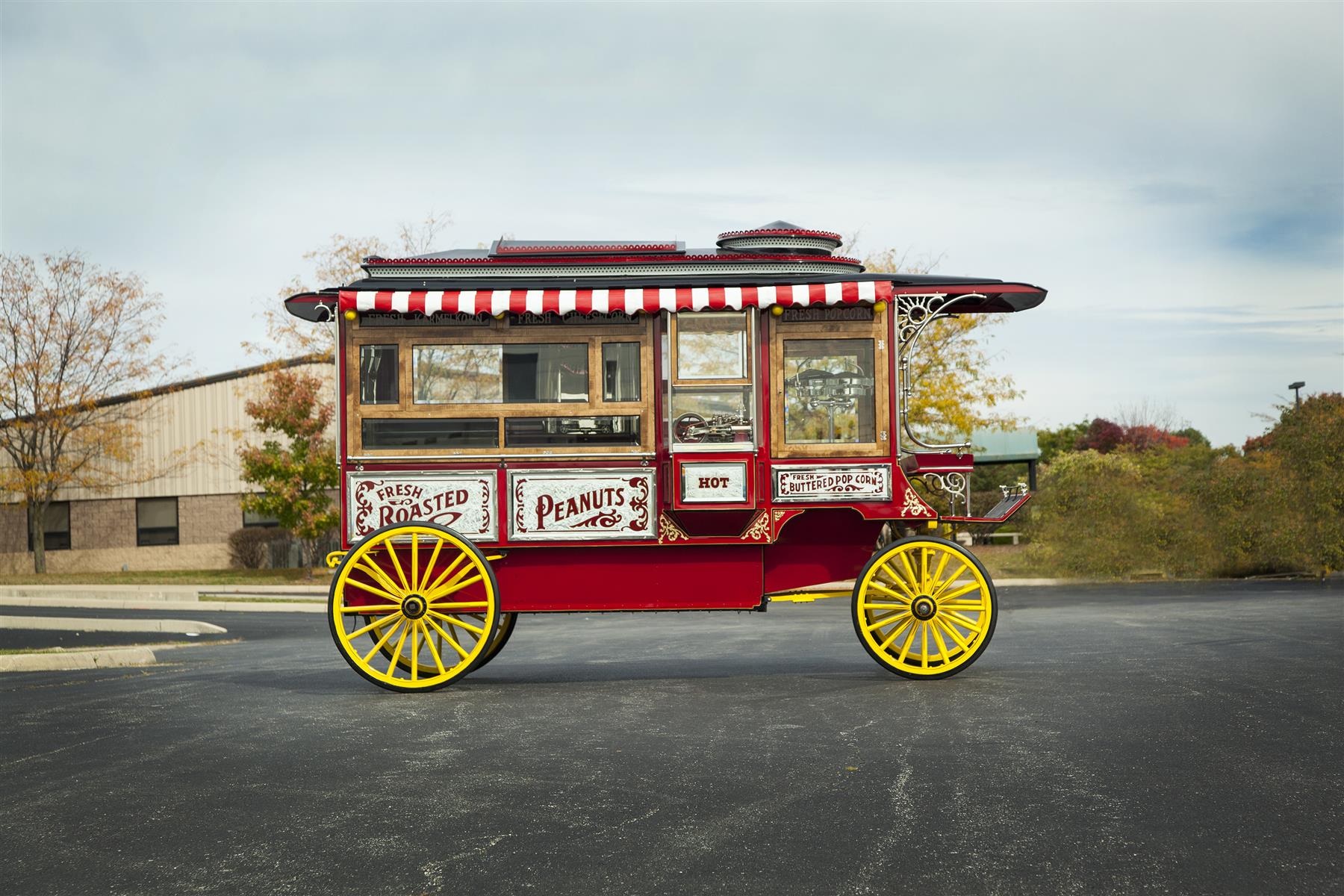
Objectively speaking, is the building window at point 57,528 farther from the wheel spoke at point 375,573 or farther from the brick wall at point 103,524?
the wheel spoke at point 375,573

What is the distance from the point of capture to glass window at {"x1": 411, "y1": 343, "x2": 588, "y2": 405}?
988 centimetres

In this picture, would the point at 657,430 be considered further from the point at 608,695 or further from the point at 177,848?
the point at 177,848

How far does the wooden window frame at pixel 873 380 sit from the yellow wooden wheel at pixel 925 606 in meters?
0.82

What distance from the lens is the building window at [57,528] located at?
1528 inches

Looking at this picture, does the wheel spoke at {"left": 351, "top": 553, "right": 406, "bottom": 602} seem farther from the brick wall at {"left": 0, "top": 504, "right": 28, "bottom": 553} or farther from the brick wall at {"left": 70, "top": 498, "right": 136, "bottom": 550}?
the brick wall at {"left": 0, "top": 504, "right": 28, "bottom": 553}

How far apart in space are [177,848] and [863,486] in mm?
5907

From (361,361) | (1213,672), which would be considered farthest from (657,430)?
(1213,672)

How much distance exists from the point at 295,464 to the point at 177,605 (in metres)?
9.14

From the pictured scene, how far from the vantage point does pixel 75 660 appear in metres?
12.2

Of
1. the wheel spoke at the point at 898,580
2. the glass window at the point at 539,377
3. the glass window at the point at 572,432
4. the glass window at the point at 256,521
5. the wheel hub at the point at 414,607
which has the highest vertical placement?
the glass window at the point at 539,377

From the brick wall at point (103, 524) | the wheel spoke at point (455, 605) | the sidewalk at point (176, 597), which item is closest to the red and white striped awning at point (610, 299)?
the wheel spoke at point (455, 605)

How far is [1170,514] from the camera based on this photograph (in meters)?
25.8

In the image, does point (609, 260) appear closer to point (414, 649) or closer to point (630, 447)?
point (630, 447)

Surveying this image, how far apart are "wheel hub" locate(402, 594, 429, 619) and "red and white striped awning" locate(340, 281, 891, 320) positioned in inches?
86.6
